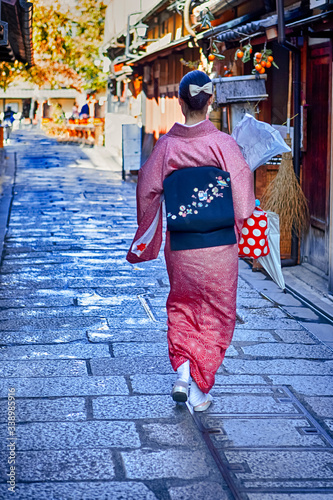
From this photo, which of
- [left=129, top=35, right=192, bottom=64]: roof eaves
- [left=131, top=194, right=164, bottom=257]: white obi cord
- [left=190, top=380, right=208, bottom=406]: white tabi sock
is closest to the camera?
[left=190, top=380, right=208, bottom=406]: white tabi sock

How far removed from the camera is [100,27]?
1331 inches

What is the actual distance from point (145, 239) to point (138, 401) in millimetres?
1031

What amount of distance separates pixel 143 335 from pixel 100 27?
29705 mm

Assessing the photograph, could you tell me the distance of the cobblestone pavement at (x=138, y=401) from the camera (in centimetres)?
370

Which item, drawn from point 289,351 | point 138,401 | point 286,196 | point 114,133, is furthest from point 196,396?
point 114,133

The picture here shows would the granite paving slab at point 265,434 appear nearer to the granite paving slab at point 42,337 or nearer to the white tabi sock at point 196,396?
the white tabi sock at point 196,396

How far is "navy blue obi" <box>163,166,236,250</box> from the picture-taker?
4410mm

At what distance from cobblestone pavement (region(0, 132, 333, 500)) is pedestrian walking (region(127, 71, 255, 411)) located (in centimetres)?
38

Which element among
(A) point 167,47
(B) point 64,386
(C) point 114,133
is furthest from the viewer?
(C) point 114,133

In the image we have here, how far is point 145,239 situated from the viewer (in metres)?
4.80

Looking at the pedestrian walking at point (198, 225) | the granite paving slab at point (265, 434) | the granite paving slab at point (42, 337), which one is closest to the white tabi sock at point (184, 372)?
the pedestrian walking at point (198, 225)

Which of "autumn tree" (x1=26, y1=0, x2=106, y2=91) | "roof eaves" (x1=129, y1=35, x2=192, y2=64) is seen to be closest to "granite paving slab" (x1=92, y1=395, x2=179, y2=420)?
"roof eaves" (x1=129, y1=35, x2=192, y2=64)

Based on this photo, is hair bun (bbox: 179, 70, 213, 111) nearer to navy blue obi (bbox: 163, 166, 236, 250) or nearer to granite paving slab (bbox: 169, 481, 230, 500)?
navy blue obi (bbox: 163, 166, 236, 250)

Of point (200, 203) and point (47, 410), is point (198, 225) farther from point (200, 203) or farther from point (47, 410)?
point (47, 410)
